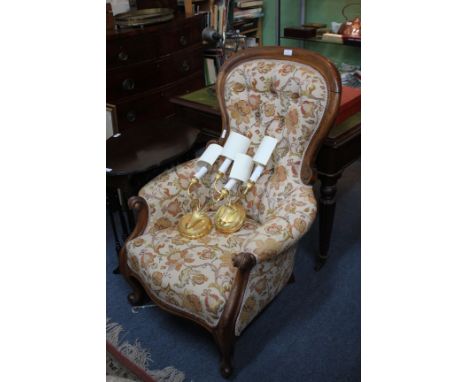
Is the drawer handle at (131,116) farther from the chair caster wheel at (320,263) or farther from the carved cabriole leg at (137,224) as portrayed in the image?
the chair caster wheel at (320,263)

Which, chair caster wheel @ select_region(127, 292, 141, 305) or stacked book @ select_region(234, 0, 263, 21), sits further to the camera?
stacked book @ select_region(234, 0, 263, 21)

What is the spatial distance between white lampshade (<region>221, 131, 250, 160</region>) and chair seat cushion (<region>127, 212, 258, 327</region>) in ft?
1.02

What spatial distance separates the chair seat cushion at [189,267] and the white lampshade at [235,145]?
311 millimetres

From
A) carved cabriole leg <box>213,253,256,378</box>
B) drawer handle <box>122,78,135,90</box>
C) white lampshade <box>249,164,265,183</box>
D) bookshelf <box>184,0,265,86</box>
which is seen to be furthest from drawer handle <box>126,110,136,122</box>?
carved cabriole leg <box>213,253,256,378</box>

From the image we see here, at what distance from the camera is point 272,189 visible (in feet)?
5.37

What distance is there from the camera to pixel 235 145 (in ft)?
5.41

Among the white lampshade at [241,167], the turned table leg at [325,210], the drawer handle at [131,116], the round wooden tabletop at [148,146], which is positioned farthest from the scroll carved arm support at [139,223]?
the drawer handle at [131,116]

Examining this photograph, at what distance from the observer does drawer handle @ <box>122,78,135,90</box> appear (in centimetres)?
260

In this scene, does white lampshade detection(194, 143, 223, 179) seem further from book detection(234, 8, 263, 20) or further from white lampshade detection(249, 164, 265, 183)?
book detection(234, 8, 263, 20)

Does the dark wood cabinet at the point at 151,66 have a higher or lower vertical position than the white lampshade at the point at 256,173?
higher

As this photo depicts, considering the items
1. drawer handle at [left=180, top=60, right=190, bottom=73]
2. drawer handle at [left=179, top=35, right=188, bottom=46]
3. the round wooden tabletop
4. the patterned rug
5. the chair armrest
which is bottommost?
the patterned rug

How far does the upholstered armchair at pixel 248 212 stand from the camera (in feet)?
4.41
